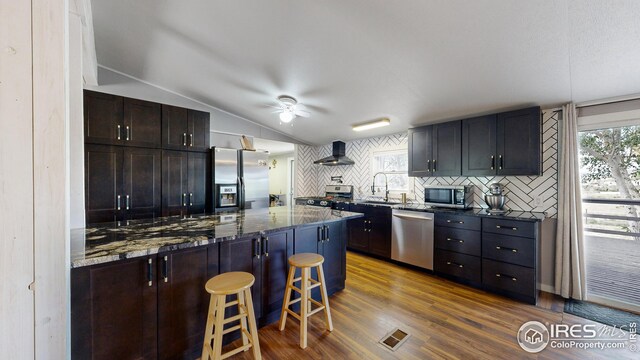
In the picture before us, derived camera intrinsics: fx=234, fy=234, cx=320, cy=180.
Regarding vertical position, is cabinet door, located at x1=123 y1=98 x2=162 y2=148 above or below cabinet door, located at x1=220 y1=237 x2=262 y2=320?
above

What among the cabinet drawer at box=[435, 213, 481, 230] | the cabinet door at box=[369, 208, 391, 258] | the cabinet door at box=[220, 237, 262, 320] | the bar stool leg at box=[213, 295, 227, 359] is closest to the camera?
the bar stool leg at box=[213, 295, 227, 359]

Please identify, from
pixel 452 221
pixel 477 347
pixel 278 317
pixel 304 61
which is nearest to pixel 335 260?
pixel 278 317

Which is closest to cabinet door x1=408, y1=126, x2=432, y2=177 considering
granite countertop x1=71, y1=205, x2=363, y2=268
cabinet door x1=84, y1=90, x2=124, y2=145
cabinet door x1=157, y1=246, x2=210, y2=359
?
granite countertop x1=71, y1=205, x2=363, y2=268

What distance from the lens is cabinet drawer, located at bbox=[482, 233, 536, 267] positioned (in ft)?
8.30

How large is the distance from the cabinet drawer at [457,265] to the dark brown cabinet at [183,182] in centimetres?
360

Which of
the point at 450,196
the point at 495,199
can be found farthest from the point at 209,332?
the point at 495,199

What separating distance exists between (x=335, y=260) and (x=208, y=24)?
2.74m

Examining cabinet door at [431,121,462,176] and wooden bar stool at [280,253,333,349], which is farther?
cabinet door at [431,121,462,176]

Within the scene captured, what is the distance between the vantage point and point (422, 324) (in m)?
2.14

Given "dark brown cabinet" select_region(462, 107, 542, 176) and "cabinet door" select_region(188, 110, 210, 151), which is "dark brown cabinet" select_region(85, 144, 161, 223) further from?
"dark brown cabinet" select_region(462, 107, 542, 176)

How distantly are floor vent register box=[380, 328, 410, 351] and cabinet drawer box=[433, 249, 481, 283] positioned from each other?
1.45 m

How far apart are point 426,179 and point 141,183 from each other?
4.31 m

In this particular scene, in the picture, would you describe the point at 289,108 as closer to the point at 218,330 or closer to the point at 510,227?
the point at 218,330

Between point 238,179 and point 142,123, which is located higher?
point 142,123
